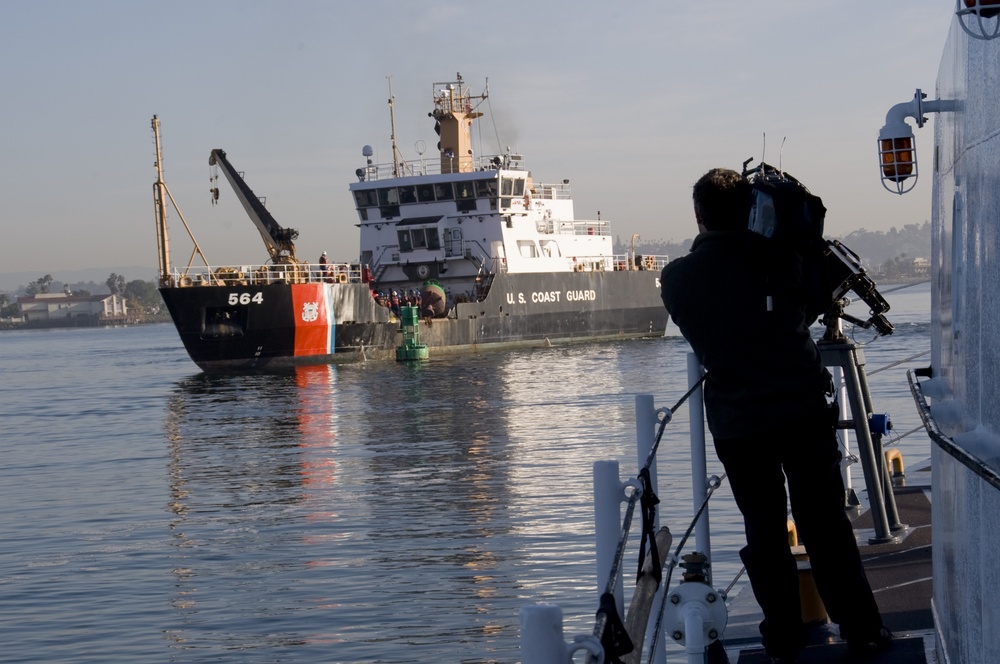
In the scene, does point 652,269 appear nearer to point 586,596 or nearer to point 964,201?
point 586,596

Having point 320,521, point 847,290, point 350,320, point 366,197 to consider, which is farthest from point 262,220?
point 847,290

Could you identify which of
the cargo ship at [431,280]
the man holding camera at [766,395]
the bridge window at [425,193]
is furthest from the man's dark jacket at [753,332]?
the bridge window at [425,193]

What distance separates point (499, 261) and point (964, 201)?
33.8 meters

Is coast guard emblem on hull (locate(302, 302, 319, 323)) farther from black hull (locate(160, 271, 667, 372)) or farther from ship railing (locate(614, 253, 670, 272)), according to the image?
ship railing (locate(614, 253, 670, 272))

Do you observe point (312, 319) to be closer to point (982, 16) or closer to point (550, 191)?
point (550, 191)

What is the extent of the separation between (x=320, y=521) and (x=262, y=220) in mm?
27425

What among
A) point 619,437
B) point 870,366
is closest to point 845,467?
point 619,437

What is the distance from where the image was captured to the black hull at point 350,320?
2945 cm

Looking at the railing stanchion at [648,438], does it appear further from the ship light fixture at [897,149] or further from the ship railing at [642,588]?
the ship light fixture at [897,149]

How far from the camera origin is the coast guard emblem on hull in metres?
30.1

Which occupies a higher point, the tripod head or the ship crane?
the ship crane

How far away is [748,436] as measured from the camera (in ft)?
10.2

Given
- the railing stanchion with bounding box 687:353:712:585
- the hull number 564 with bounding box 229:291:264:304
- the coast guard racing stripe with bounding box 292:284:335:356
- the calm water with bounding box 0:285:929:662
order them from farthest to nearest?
the coast guard racing stripe with bounding box 292:284:335:356, the hull number 564 with bounding box 229:291:264:304, the calm water with bounding box 0:285:929:662, the railing stanchion with bounding box 687:353:712:585

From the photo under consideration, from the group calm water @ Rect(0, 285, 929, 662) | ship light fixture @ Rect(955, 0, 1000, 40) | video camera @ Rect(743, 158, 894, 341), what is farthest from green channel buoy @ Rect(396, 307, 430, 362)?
ship light fixture @ Rect(955, 0, 1000, 40)
